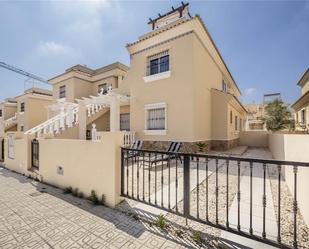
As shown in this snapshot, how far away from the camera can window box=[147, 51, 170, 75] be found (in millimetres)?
10508

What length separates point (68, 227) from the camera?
3.01m

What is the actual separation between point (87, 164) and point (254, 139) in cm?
1857

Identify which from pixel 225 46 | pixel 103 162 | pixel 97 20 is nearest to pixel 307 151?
pixel 103 162

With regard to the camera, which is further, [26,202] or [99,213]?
[26,202]

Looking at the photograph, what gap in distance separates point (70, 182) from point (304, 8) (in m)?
12.6

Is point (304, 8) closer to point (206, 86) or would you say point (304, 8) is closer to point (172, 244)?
point (206, 86)

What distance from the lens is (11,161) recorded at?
7711mm

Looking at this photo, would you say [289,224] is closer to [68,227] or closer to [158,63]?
[68,227]

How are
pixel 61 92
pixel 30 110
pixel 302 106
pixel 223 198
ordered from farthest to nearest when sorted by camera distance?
pixel 30 110 < pixel 61 92 < pixel 302 106 < pixel 223 198

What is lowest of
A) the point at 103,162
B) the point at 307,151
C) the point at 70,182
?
the point at 70,182

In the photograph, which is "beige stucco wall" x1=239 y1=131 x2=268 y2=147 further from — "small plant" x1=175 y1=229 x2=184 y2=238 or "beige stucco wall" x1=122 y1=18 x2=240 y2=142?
"small plant" x1=175 y1=229 x2=184 y2=238

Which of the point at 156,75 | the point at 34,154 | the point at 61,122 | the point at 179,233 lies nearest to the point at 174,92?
the point at 156,75

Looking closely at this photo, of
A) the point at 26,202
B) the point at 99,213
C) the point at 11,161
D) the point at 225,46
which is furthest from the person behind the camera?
the point at 225,46

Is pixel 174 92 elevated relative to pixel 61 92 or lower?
lower
